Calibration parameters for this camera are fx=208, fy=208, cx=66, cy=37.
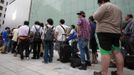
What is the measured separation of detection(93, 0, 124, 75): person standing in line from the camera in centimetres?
419

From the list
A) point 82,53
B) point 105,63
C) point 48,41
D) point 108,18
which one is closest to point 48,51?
point 48,41

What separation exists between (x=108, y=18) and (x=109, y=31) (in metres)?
0.30

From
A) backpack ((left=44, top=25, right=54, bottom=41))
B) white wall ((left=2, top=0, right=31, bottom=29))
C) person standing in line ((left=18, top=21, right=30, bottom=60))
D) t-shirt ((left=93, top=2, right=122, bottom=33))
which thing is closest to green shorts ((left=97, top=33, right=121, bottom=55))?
t-shirt ((left=93, top=2, right=122, bottom=33))

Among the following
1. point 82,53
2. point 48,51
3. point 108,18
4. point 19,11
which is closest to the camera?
point 108,18

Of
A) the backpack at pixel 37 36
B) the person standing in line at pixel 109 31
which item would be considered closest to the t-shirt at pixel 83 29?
the person standing in line at pixel 109 31

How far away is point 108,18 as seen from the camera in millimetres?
4375

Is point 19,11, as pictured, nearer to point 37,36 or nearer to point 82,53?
point 37,36

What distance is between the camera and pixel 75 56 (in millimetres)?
7457

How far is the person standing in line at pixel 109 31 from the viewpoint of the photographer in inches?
165

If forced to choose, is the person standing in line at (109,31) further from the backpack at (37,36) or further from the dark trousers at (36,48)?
the dark trousers at (36,48)

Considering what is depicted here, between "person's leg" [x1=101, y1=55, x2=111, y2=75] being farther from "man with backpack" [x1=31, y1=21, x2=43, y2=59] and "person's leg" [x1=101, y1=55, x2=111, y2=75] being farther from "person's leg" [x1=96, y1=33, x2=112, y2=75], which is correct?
"man with backpack" [x1=31, y1=21, x2=43, y2=59]

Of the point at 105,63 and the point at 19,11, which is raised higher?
the point at 19,11

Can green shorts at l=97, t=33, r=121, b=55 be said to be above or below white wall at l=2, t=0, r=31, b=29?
below

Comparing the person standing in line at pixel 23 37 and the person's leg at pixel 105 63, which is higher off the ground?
the person standing in line at pixel 23 37
